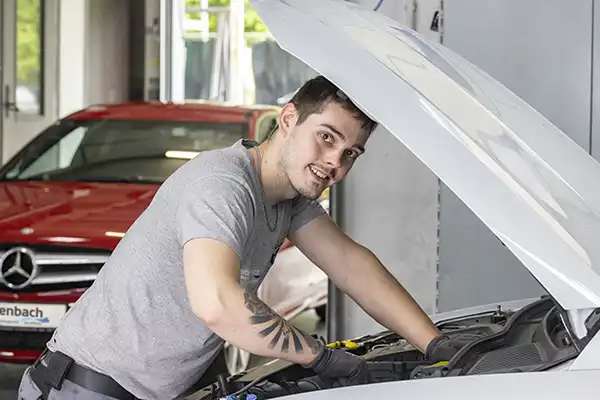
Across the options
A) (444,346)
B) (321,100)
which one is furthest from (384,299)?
(321,100)

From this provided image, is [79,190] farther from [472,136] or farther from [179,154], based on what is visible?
[472,136]

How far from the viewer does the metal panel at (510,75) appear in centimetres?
457

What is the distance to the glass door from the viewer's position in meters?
11.4

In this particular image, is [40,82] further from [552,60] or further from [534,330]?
[534,330]

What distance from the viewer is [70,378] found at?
7.52 feet

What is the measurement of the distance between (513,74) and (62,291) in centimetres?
244

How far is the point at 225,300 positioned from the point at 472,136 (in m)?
0.58

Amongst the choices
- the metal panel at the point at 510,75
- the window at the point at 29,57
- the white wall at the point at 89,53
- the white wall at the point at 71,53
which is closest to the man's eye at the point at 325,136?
the metal panel at the point at 510,75

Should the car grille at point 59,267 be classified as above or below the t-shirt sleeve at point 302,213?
below

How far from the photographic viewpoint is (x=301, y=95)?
221 centimetres

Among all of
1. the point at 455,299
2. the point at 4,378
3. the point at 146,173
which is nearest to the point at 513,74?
the point at 455,299

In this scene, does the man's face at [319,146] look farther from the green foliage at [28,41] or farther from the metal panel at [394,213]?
the green foliage at [28,41]

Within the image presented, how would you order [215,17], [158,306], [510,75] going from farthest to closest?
[215,17]
[510,75]
[158,306]

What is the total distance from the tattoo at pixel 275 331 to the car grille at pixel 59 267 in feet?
9.76
